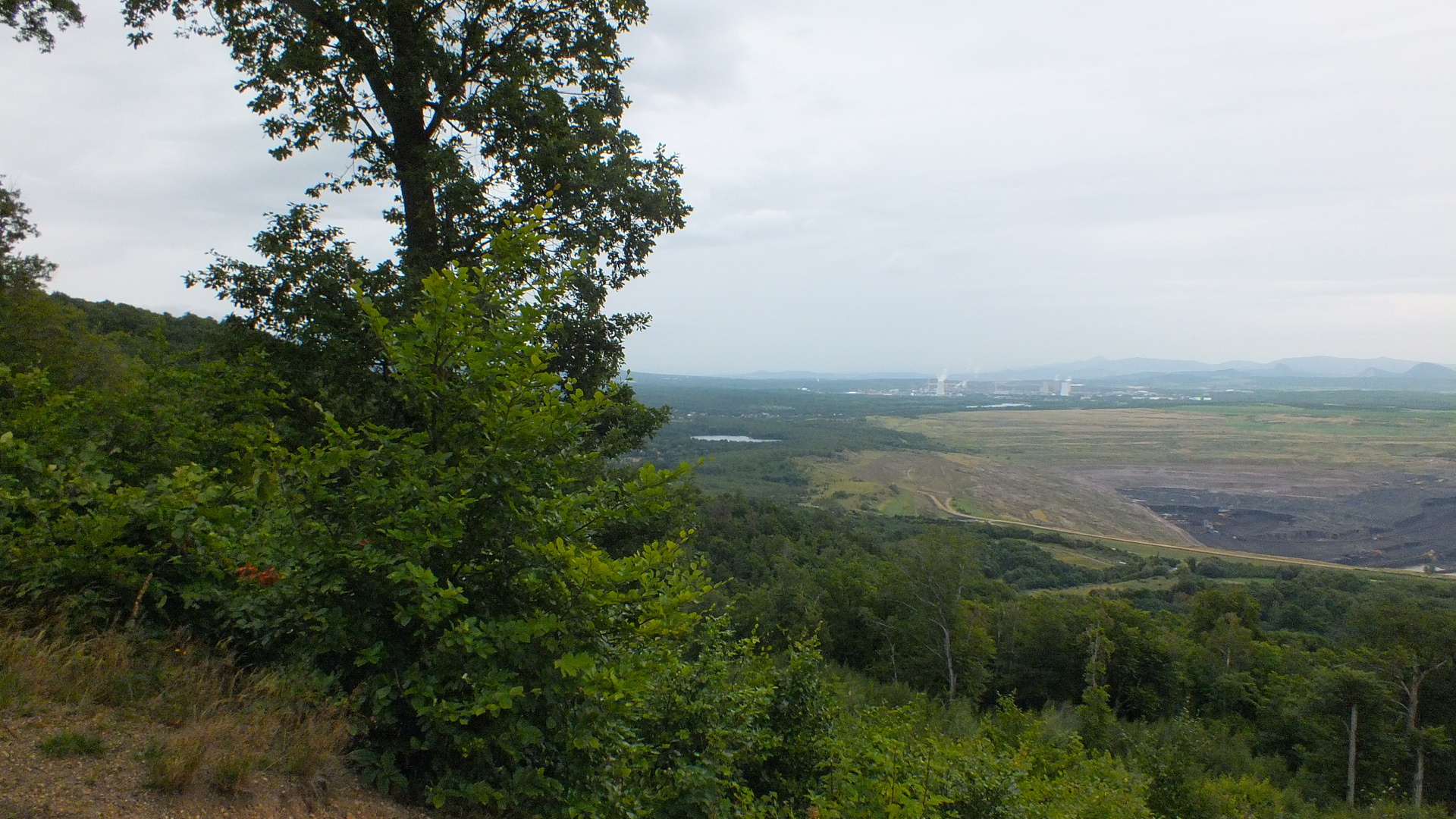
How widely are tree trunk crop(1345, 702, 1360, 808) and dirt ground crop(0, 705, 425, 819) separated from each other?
2698 centimetres

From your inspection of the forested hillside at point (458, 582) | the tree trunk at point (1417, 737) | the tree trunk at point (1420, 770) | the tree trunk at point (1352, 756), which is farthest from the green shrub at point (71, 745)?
the tree trunk at point (1420, 770)

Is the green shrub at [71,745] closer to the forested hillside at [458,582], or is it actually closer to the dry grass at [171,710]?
the dry grass at [171,710]

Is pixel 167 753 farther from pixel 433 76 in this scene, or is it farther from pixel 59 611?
pixel 433 76

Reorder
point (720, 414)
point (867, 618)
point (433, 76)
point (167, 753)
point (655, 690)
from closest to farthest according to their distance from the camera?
point (167, 753) → point (655, 690) → point (433, 76) → point (867, 618) → point (720, 414)

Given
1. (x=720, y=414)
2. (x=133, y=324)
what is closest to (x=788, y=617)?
(x=133, y=324)

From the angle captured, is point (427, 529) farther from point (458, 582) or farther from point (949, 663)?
point (949, 663)

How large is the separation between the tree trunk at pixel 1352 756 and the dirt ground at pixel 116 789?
88.5 ft

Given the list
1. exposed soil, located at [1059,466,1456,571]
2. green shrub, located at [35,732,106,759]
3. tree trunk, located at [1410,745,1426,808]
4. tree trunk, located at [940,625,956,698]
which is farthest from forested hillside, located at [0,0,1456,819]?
exposed soil, located at [1059,466,1456,571]

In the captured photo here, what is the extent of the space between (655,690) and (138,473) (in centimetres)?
437

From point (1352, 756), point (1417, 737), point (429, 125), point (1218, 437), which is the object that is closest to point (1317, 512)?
point (1218, 437)

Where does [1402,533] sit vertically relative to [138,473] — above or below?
below

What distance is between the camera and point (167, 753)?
314 centimetres

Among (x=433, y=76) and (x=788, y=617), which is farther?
(x=788, y=617)

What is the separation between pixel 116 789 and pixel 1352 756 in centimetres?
2842
